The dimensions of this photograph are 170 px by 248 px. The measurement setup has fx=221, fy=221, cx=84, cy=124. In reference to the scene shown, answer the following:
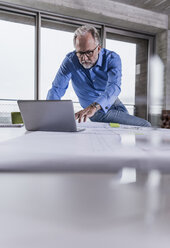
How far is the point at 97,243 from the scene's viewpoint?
0.14 m

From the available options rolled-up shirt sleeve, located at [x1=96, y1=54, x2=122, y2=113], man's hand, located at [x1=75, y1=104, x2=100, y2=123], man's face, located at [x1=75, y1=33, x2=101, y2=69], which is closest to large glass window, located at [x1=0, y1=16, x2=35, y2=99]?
man's face, located at [x1=75, y1=33, x2=101, y2=69]

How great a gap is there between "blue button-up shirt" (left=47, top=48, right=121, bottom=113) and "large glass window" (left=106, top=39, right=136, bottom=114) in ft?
7.25

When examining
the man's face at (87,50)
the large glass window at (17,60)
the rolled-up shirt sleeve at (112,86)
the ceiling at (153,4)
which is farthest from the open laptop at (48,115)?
the ceiling at (153,4)

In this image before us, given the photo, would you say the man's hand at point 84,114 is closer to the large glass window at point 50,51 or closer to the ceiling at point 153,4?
the large glass window at point 50,51

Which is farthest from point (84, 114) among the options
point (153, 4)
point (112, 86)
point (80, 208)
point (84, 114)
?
point (153, 4)

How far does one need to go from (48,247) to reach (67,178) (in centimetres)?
11

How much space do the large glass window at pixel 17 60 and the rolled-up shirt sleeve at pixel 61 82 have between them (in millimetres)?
1789

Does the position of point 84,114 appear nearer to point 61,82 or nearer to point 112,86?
point 112,86

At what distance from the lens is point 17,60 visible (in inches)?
140

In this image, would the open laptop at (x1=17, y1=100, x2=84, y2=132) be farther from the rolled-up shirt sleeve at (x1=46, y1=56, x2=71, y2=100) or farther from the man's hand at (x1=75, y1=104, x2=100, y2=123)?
the rolled-up shirt sleeve at (x1=46, y1=56, x2=71, y2=100)

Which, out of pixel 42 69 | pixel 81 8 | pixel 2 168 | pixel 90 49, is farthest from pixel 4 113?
pixel 2 168

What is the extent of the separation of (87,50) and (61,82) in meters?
0.36

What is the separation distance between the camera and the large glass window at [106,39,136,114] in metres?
4.23

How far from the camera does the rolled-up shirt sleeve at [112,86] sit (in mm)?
1550
